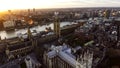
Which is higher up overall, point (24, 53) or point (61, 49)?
point (61, 49)

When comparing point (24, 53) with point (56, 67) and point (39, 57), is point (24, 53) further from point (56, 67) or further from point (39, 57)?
point (56, 67)

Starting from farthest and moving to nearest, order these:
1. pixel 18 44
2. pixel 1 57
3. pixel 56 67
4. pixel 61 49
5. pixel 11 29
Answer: pixel 11 29, pixel 18 44, pixel 1 57, pixel 61 49, pixel 56 67

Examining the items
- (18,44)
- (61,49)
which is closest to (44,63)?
(61,49)

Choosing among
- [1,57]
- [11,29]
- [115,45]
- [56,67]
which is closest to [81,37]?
[115,45]

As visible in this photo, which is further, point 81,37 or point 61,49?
point 81,37

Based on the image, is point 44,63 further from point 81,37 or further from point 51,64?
point 81,37

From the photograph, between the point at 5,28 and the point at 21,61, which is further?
the point at 5,28

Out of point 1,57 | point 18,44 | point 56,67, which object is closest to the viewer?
point 56,67

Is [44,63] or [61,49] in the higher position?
[61,49]

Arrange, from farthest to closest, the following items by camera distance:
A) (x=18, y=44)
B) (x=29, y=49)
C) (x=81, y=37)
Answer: (x=81, y=37)
(x=18, y=44)
(x=29, y=49)
